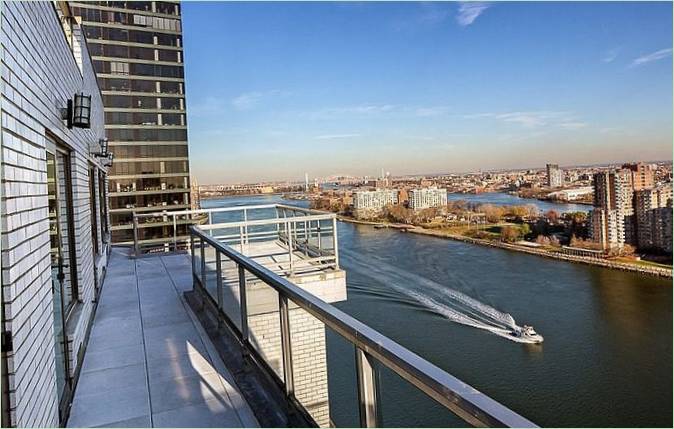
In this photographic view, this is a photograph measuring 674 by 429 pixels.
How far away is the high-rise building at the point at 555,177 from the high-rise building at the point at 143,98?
31.9 metres

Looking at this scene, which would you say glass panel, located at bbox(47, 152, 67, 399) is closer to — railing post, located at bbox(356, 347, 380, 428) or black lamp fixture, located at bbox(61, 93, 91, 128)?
black lamp fixture, located at bbox(61, 93, 91, 128)

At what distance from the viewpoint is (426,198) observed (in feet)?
143

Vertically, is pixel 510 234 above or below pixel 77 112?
below

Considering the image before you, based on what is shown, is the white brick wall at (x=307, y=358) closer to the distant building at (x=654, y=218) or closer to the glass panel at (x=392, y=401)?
the glass panel at (x=392, y=401)

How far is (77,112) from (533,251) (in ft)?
119

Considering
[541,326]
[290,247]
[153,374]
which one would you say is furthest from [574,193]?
[153,374]

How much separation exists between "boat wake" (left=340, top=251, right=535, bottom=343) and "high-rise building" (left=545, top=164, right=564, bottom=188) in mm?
16115

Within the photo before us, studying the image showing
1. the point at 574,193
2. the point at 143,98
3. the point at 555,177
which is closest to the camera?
the point at 574,193

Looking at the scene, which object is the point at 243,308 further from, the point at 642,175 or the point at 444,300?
the point at 642,175

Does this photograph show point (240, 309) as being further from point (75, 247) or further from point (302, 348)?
point (75, 247)

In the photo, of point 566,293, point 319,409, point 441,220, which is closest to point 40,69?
point 319,409

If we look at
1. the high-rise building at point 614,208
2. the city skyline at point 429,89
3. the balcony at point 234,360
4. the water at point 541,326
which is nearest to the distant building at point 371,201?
the water at point 541,326

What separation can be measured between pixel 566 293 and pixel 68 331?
94.5 feet

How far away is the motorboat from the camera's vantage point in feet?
70.9
